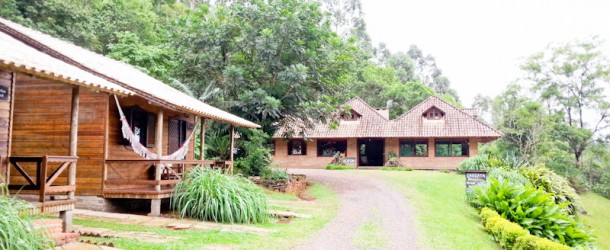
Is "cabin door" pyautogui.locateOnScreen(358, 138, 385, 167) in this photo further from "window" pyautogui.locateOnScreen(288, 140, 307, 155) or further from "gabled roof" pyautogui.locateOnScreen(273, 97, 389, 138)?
"window" pyautogui.locateOnScreen(288, 140, 307, 155)

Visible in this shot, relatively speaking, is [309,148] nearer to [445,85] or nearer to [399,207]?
[399,207]

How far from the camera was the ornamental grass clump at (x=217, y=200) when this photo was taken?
413 inches

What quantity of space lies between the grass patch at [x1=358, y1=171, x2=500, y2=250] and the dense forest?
5262 millimetres

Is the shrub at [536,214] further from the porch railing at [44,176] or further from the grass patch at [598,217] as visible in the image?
the porch railing at [44,176]

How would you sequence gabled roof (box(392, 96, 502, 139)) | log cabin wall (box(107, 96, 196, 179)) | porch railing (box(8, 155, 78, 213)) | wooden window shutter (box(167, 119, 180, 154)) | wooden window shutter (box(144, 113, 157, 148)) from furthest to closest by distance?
1. gabled roof (box(392, 96, 502, 139))
2. wooden window shutter (box(167, 119, 180, 154))
3. wooden window shutter (box(144, 113, 157, 148))
4. log cabin wall (box(107, 96, 196, 179))
5. porch railing (box(8, 155, 78, 213))

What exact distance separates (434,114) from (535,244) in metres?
24.0

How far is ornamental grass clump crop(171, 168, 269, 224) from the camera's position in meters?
10.5

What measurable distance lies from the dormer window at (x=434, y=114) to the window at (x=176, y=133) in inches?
839

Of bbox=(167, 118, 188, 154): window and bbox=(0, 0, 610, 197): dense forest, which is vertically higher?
bbox=(0, 0, 610, 197): dense forest

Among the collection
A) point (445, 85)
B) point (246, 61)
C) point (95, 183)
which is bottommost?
point (95, 183)

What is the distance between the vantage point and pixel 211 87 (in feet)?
65.4

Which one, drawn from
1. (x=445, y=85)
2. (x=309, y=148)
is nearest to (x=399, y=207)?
(x=309, y=148)

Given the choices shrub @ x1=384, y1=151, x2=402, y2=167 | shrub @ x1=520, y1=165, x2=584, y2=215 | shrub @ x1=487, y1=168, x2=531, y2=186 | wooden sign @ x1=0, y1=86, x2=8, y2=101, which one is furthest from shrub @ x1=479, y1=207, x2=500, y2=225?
shrub @ x1=384, y1=151, x2=402, y2=167

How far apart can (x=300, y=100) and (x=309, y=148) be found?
15.2 meters
